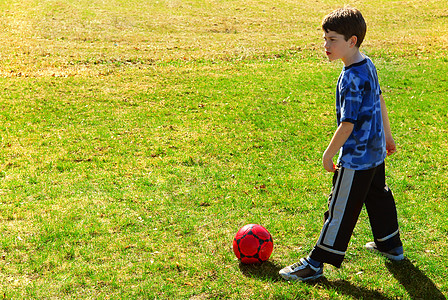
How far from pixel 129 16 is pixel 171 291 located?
22037mm

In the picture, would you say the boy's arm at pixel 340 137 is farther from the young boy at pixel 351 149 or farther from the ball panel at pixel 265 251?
the ball panel at pixel 265 251

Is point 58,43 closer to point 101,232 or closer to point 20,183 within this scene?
point 20,183

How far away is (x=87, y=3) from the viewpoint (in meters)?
26.5

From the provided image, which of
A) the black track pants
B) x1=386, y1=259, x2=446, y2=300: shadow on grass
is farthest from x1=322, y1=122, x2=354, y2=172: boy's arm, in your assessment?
x1=386, y1=259, x2=446, y2=300: shadow on grass

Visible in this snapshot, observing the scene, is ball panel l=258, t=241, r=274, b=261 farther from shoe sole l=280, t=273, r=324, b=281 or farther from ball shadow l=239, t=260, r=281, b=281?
shoe sole l=280, t=273, r=324, b=281

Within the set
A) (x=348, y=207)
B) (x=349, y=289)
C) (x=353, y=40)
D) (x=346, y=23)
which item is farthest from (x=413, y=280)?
(x=346, y=23)

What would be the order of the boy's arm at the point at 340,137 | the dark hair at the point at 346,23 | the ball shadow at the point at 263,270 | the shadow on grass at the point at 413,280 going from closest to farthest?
the dark hair at the point at 346,23 < the boy's arm at the point at 340,137 < the shadow on grass at the point at 413,280 < the ball shadow at the point at 263,270

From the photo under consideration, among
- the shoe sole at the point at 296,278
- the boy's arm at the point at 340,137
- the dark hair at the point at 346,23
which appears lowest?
the shoe sole at the point at 296,278

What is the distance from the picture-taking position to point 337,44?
428cm

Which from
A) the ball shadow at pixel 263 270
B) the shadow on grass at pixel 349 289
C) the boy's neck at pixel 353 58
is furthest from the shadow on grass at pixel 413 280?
the boy's neck at pixel 353 58

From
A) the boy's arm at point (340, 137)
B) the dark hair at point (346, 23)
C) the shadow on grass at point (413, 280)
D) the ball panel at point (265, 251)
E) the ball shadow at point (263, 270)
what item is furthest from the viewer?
the ball panel at point (265, 251)

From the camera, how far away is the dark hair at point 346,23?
416 centimetres

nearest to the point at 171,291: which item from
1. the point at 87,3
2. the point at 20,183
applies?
the point at 20,183

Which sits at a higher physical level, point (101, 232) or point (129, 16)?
point (129, 16)
